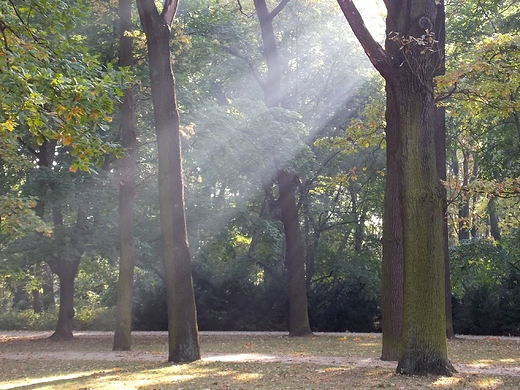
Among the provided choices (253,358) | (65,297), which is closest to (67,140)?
(253,358)

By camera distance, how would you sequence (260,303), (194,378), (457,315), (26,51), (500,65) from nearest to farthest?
(26,51) → (194,378) → (500,65) → (457,315) → (260,303)

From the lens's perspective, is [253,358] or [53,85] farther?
[253,358]

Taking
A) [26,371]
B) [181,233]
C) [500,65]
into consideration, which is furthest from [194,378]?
[500,65]

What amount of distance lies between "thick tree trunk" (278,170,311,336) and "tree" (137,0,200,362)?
9295mm

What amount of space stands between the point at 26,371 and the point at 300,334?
10544 mm

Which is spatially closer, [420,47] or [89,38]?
[420,47]

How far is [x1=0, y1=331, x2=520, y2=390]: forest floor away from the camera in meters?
8.85

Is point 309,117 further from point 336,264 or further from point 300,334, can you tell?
point 300,334

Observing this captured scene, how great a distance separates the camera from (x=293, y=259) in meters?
21.4

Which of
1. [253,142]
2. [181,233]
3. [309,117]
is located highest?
[309,117]

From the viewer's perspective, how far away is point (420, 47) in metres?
9.11

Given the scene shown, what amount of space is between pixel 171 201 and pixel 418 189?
5066 mm

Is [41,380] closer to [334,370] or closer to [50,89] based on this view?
[334,370]

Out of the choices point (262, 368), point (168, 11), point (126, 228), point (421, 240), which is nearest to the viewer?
point (421, 240)
